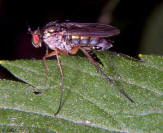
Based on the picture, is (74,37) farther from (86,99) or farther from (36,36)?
(86,99)

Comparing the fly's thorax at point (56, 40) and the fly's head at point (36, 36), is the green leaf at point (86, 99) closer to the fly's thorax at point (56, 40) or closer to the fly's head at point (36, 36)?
the fly's thorax at point (56, 40)

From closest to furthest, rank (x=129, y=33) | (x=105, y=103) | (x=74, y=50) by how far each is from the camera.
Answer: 1. (x=105, y=103)
2. (x=74, y=50)
3. (x=129, y=33)

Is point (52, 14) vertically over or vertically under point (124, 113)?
over

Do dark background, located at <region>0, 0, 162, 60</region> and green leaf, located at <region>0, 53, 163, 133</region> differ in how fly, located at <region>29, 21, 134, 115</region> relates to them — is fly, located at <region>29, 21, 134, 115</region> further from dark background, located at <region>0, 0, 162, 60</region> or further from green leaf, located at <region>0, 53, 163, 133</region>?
dark background, located at <region>0, 0, 162, 60</region>

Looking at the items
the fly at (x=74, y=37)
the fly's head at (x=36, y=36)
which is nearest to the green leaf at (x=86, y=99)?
the fly at (x=74, y=37)

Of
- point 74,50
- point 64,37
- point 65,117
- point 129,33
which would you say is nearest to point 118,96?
point 65,117

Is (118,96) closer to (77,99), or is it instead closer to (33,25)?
(77,99)
